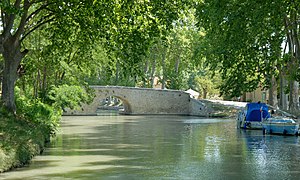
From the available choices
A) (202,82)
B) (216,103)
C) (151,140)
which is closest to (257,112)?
(151,140)

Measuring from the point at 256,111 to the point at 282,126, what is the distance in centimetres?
442

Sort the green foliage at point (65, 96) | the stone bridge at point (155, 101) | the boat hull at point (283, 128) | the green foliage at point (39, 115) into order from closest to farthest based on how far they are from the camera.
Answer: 1. the green foliage at point (39, 115)
2. the boat hull at point (283, 128)
3. the green foliage at point (65, 96)
4. the stone bridge at point (155, 101)

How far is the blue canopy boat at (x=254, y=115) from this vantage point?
89.0 ft

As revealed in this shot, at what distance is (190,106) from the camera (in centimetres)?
5441

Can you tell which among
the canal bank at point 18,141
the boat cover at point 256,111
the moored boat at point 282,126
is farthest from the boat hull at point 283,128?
the canal bank at point 18,141

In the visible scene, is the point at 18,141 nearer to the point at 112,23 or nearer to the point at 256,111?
the point at 112,23

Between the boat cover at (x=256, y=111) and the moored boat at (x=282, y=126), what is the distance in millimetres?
3172

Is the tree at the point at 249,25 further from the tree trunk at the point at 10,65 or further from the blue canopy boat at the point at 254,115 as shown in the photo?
the blue canopy boat at the point at 254,115

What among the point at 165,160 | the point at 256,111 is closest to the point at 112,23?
the point at 165,160

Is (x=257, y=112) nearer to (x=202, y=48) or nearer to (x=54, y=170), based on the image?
(x=202, y=48)

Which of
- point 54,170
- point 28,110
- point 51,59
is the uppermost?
point 51,59

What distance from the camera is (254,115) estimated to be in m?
27.8

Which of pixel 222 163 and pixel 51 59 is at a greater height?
pixel 51 59

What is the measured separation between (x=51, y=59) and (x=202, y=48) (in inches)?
424
